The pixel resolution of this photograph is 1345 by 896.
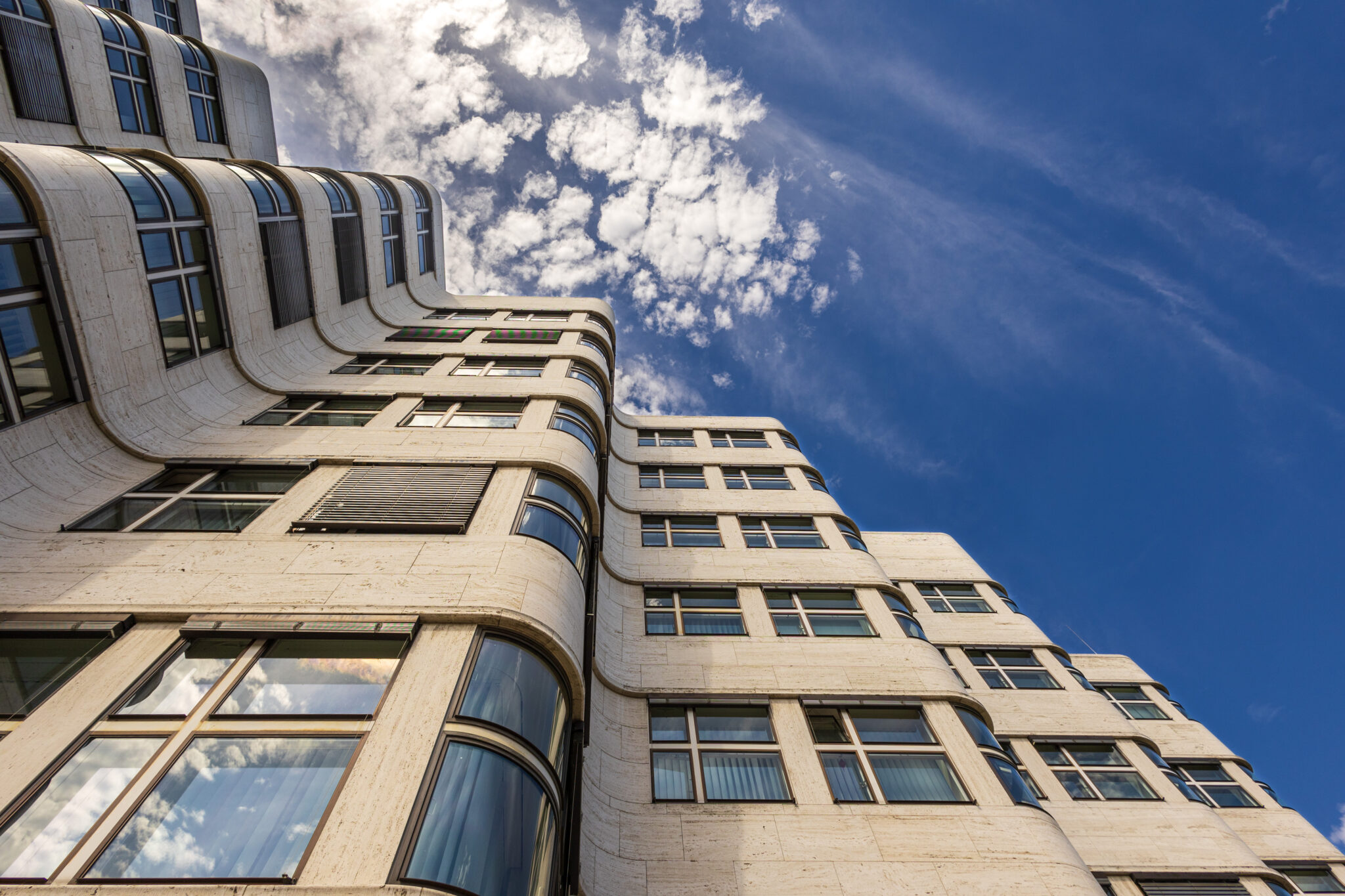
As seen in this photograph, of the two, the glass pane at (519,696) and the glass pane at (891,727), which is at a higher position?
the glass pane at (519,696)

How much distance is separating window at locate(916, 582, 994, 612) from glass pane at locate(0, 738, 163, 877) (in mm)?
21918

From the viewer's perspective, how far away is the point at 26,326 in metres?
10.6

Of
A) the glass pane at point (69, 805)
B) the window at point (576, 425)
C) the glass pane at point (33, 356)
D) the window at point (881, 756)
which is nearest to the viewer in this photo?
the glass pane at point (69, 805)

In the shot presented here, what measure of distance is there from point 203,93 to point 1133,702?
47030mm

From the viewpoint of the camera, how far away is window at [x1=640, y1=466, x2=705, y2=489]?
22047mm

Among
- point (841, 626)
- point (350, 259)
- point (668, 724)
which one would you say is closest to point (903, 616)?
point (841, 626)

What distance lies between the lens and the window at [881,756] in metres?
11.0

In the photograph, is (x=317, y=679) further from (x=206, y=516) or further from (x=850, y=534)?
(x=850, y=534)

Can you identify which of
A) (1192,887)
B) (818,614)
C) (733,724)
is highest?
(818,614)

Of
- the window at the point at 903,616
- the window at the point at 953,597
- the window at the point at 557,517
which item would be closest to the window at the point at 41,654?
the window at the point at 557,517

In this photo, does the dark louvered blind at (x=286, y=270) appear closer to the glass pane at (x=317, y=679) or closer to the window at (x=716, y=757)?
the glass pane at (x=317, y=679)

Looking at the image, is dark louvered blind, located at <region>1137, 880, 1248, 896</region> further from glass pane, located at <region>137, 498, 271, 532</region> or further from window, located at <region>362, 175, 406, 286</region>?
window, located at <region>362, 175, 406, 286</region>

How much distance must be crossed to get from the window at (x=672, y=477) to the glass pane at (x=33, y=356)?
50.6ft

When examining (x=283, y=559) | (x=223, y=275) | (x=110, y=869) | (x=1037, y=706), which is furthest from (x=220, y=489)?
(x=1037, y=706)
